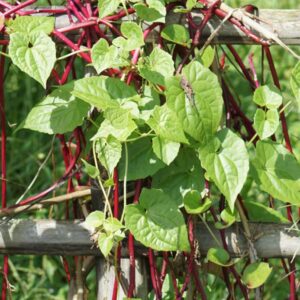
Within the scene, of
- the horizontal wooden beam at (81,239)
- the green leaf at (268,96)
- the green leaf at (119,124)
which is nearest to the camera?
the green leaf at (119,124)

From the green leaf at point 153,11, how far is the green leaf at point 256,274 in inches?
20.2

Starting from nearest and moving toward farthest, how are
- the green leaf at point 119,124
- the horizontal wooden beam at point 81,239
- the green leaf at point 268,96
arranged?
the green leaf at point 119,124 → the green leaf at point 268,96 → the horizontal wooden beam at point 81,239

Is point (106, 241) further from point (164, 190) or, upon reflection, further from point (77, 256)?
point (77, 256)

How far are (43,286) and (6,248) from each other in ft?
3.00

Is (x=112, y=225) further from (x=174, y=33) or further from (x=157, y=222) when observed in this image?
(x=174, y=33)

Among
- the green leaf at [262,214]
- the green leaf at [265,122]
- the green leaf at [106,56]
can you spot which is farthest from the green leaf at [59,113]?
the green leaf at [262,214]

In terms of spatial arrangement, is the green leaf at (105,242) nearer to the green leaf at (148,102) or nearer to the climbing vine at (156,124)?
the climbing vine at (156,124)

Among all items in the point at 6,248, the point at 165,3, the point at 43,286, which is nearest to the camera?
the point at 165,3

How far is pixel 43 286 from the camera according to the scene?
8.72ft

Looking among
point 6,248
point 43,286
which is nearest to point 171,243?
point 6,248

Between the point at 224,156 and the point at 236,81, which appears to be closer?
the point at 224,156

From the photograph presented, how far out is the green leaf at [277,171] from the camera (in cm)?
160

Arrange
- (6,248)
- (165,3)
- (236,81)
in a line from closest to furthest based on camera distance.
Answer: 1. (165,3)
2. (6,248)
3. (236,81)

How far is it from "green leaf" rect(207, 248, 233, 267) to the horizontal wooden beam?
63 mm
